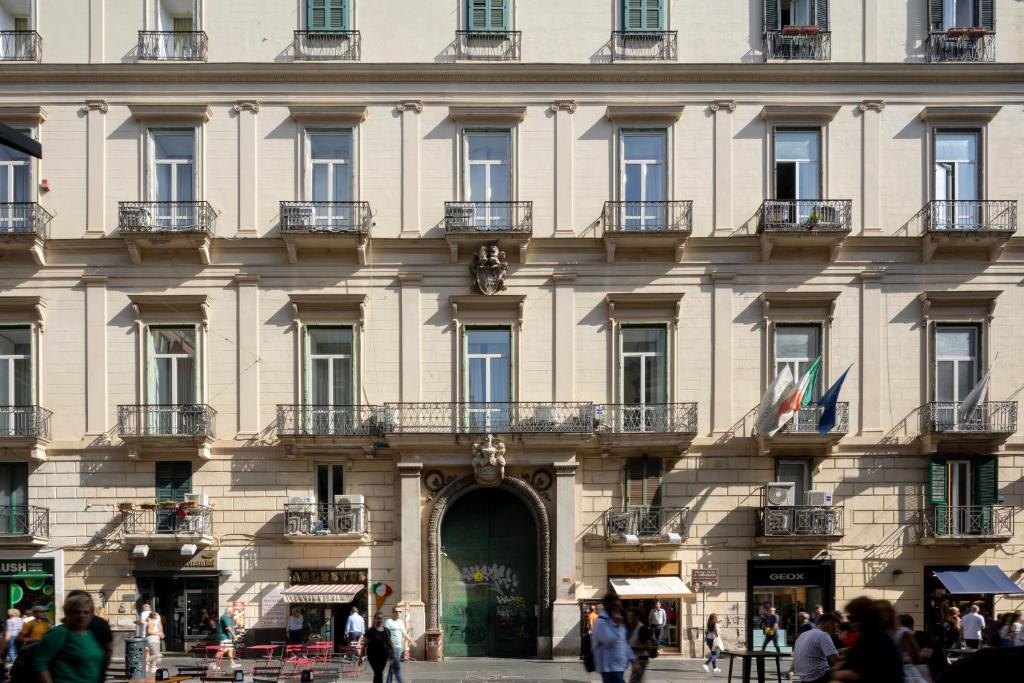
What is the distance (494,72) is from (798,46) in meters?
8.08

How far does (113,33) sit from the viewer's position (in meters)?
30.0

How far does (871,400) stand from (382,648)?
1538 centimetres

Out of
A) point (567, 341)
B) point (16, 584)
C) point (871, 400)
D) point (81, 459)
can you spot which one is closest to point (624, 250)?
point (567, 341)

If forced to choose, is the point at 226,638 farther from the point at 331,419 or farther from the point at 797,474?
the point at 797,474

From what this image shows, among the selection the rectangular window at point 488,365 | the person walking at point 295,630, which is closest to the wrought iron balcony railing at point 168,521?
the person walking at point 295,630

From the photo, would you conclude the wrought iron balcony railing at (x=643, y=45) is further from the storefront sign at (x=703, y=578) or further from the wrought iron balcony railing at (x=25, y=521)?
the wrought iron balcony railing at (x=25, y=521)

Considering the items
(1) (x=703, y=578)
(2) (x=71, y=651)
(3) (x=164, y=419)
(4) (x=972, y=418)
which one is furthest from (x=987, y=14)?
(2) (x=71, y=651)

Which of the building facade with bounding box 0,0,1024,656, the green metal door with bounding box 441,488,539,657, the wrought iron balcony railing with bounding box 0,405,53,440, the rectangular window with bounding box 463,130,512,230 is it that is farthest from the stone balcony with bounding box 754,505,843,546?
the wrought iron balcony railing with bounding box 0,405,53,440

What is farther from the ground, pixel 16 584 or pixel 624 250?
pixel 624 250

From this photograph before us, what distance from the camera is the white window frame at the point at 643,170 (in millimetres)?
29922

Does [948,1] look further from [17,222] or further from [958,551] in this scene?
[17,222]

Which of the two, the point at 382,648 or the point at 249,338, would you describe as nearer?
the point at 382,648

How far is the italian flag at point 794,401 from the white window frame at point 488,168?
27.7ft

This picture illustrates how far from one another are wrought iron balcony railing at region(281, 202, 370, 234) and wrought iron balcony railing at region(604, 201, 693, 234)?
250 inches
